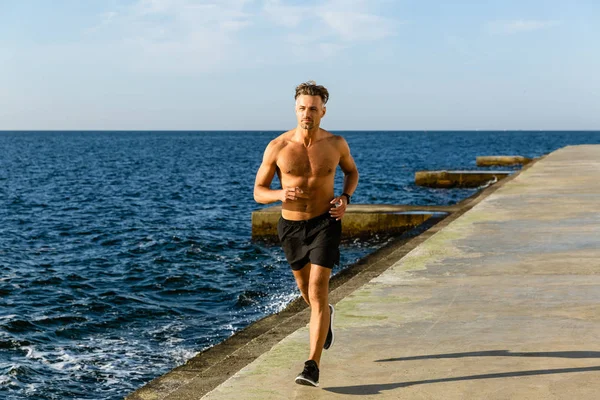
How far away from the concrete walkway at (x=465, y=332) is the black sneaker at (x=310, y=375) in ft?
0.21

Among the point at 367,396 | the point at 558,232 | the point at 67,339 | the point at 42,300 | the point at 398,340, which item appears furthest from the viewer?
the point at 42,300

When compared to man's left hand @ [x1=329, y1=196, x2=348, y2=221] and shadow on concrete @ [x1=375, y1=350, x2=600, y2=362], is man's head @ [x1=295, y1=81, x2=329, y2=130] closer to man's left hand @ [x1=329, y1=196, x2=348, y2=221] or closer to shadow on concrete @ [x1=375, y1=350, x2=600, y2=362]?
man's left hand @ [x1=329, y1=196, x2=348, y2=221]

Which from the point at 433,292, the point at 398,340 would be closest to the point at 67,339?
the point at 433,292

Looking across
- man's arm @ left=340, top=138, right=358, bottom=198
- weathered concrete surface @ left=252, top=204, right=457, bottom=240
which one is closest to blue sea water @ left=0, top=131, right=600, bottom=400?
weathered concrete surface @ left=252, top=204, right=457, bottom=240

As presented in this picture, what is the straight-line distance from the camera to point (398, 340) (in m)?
6.11

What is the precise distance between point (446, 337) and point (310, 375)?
166 cm

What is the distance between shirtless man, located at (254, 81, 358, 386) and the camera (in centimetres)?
502

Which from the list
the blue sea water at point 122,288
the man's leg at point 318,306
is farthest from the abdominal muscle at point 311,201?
the blue sea water at point 122,288

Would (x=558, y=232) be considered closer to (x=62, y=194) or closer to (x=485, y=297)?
(x=485, y=297)

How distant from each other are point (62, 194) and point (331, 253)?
125 ft

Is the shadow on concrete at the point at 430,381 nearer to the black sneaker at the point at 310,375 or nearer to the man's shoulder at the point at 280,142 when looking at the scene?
the black sneaker at the point at 310,375

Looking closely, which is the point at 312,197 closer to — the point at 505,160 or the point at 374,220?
the point at 374,220

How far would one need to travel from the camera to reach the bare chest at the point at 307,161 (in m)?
5.11

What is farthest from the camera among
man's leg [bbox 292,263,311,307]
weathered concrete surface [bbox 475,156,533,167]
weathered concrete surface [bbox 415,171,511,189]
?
weathered concrete surface [bbox 475,156,533,167]
